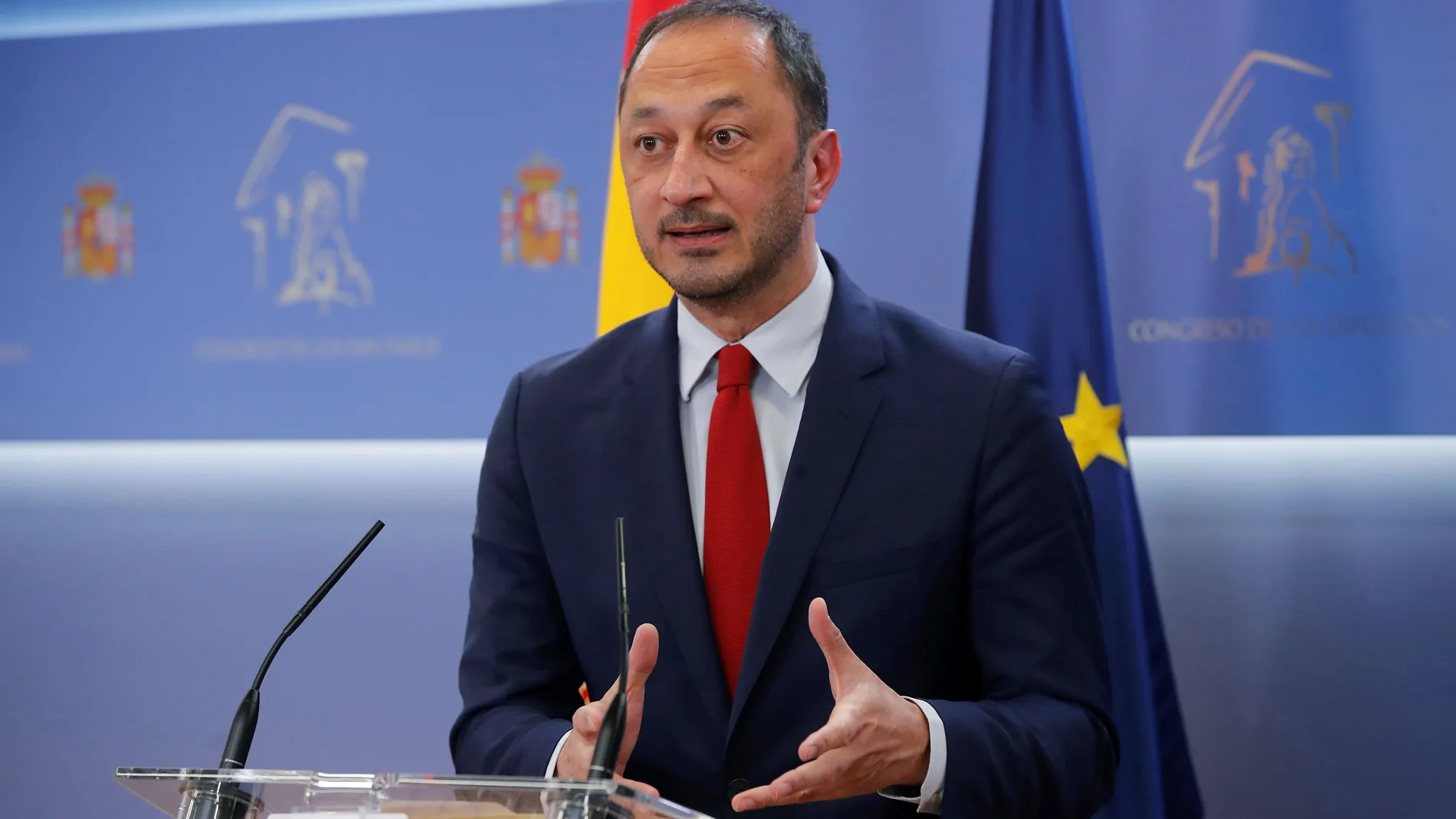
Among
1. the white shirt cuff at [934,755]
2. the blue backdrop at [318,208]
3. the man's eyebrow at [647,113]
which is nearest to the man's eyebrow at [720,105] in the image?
the man's eyebrow at [647,113]

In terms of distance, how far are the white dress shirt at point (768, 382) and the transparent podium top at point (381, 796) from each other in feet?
2.47

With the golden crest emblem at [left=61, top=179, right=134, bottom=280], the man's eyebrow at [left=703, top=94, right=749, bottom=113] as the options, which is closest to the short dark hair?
the man's eyebrow at [left=703, top=94, right=749, bottom=113]

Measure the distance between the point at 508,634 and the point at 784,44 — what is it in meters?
0.97

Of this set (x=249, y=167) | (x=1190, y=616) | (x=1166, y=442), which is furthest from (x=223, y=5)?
(x=1190, y=616)

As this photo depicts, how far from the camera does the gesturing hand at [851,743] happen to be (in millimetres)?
1351

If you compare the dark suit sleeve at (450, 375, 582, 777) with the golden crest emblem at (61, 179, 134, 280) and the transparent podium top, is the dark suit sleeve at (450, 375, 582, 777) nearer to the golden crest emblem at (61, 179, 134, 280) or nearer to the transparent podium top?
the transparent podium top

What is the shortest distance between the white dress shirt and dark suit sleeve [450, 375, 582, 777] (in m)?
0.27

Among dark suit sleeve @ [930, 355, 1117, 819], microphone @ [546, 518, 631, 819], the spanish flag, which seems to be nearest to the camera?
microphone @ [546, 518, 631, 819]

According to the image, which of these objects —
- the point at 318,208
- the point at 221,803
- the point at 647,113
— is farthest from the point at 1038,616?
the point at 318,208

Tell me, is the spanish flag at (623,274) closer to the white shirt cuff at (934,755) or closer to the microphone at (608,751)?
the white shirt cuff at (934,755)

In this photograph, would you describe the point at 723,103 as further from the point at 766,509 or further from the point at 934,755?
the point at 934,755

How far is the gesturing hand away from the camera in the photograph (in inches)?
53.2

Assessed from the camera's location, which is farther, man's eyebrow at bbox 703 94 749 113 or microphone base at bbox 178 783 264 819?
man's eyebrow at bbox 703 94 749 113

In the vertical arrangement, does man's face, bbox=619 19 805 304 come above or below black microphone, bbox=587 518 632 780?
above
